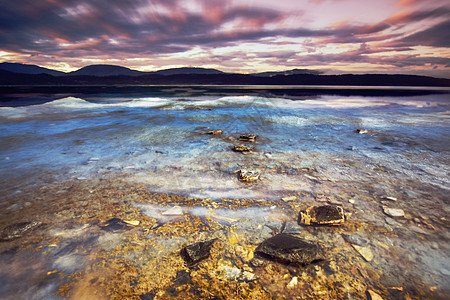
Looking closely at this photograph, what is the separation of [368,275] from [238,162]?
2896 millimetres

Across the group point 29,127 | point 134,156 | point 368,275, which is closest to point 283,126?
point 134,156

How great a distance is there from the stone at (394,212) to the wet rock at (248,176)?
1806 millimetres

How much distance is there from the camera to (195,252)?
6.55 ft

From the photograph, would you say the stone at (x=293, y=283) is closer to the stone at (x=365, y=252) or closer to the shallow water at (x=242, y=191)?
the shallow water at (x=242, y=191)

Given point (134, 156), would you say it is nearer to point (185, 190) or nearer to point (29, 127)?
point (185, 190)

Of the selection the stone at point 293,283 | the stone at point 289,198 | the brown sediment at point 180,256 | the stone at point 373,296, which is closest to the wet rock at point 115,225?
the brown sediment at point 180,256

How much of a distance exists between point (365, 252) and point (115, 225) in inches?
105

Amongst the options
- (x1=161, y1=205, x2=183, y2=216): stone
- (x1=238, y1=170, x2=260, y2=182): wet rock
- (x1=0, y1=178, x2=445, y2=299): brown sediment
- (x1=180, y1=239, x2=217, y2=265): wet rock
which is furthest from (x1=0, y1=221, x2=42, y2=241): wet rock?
(x1=238, y1=170, x2=260, y2=182): wet rock

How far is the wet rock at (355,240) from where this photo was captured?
84.6 inches

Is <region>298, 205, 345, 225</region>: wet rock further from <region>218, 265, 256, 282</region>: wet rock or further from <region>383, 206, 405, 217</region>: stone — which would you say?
<region>218, 265, 256, 282</region>: wet rock

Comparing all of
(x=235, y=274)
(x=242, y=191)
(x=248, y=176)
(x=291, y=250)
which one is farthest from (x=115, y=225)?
(x=248, y=176)

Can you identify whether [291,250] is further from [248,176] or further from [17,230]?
[17,230]

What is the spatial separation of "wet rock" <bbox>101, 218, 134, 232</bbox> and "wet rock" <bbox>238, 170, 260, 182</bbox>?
1.86 meters

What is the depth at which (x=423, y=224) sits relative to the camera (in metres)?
2.42
